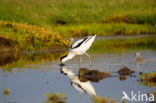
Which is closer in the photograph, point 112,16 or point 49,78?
point 49,78

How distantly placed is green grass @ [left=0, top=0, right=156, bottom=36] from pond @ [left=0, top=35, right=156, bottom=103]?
826 centimetres

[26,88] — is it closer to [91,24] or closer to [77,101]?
[77,101]

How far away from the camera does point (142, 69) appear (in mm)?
13445

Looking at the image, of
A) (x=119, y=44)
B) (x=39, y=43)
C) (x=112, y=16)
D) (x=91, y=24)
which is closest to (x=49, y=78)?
(x=39, y=43)

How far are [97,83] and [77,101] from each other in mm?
1914

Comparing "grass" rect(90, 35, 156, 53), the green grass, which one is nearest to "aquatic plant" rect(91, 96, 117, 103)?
"grass" rect(90, 35, 156, 53)

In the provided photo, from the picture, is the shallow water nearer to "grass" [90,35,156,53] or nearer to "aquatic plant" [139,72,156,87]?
"aquatic plant" [139,72,156,87]

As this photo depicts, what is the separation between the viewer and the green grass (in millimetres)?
26328

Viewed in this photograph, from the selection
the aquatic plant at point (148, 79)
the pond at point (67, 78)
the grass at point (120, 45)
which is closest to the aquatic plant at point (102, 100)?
the pond at point (67, 78)

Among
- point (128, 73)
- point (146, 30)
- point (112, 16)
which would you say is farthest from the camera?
point (112, 16)

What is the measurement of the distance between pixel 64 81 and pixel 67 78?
1.39ft

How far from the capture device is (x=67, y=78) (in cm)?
1257

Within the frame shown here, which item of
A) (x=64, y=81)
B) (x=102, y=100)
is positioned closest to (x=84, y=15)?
(x=64, y=81)

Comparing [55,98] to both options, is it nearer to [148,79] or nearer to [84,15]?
[148,79]
